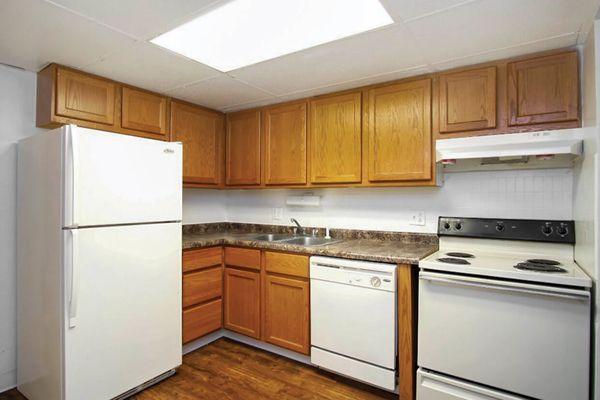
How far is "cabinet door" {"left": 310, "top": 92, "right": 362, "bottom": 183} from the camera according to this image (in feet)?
8.14

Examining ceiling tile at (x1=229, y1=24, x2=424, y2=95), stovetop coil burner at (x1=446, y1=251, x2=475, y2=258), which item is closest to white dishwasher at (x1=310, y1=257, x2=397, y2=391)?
stovetop coil burner at (x1=446, y1=251, x2=475, y2=258)

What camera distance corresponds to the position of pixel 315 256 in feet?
7.41

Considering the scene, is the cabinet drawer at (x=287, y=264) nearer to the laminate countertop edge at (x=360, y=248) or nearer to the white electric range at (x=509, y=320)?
the laminate countertop edge at (x=360, y=248)

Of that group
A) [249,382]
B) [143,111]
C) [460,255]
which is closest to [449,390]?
[460,255]

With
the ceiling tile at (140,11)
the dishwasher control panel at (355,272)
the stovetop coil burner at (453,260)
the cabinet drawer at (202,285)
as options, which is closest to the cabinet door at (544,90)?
the stovetop coil burner at (453,260)

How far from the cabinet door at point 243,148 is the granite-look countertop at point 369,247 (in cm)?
65

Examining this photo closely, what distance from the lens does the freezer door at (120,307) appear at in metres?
1.72

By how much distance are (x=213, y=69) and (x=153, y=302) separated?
1589 millimetres

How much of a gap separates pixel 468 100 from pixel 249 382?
7.64ft

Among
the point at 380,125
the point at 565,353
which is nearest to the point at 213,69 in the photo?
the point at 380,125

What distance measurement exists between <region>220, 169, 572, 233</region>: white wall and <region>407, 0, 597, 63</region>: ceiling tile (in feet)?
2.69

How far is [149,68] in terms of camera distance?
2162mm

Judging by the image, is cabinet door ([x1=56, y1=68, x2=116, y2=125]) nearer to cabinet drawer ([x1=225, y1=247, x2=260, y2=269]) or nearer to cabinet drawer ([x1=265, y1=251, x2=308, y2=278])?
cabinet drawer ([x1=225, y1=247, x2=260, y2=269])

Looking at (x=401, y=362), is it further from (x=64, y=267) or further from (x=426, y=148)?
(x=64, y=267)
